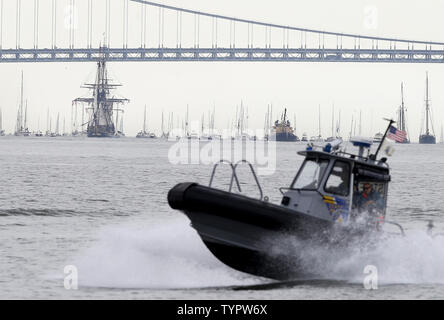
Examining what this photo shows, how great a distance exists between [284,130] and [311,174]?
14239 cm

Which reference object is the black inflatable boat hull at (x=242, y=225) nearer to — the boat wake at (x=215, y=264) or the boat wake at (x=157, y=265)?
the boat wake at (x=215, y=264)

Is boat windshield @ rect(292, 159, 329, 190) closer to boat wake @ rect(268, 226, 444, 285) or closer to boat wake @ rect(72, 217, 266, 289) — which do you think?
boat wake @ rect(268, 226, 444, 285)

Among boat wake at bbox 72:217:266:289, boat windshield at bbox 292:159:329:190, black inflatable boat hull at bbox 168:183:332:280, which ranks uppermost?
boat windshield at bbox 292:159:329:190

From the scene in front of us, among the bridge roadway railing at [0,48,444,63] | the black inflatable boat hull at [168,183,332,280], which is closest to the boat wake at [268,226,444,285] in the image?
the black inflatable boat hull at [168,183,332,280]

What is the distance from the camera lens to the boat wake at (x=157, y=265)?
14.2 m

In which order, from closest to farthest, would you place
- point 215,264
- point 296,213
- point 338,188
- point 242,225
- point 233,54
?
1. point 242,225
2. point 296,213
3. point 338,188
4. point 215,264
5. point 233,54

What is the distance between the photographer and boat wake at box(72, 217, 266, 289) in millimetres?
14156

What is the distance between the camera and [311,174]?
1391 centimetres

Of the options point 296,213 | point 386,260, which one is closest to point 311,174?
point 296,213

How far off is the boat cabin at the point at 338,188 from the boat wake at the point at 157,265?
167 cm

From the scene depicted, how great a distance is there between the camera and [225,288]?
13914 mm

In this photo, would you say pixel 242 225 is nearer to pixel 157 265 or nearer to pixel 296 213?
pixel 296 213

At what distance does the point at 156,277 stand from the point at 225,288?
1.18 meters

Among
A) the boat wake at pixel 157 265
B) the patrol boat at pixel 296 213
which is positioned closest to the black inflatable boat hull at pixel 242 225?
the patrol boat at pixel 296 213
